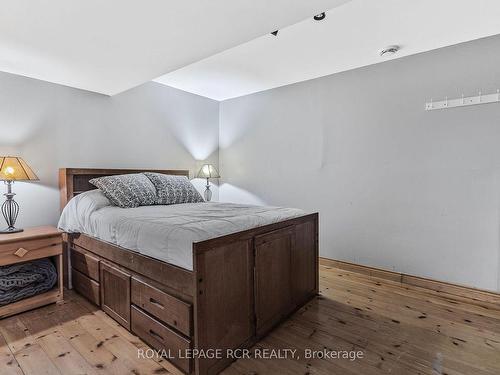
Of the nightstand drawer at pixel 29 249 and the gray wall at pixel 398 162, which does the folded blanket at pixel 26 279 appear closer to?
the nightstand drawer at pixel 29 249

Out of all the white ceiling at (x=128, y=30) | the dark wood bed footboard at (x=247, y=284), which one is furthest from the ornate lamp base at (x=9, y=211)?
the dark wood bed footboard at (x=247, y=284)

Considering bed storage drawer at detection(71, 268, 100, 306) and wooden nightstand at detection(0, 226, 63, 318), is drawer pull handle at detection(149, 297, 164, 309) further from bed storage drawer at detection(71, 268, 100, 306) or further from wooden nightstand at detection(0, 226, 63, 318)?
wooden nightstand at detection(0, 226, 63, 318)

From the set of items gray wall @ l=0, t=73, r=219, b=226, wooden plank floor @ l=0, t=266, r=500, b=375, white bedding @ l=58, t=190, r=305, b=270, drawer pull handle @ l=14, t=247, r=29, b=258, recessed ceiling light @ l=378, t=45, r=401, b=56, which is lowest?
wooden plank floor @ l=0, t=266, r=500, b=375

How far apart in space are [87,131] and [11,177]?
0.96 meters

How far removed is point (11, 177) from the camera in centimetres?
224

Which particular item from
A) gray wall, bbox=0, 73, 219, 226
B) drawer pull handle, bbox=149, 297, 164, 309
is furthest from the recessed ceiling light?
drawer pull handle, bbox=149, 297, 164, 309

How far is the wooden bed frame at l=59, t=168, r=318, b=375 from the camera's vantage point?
4.88ft

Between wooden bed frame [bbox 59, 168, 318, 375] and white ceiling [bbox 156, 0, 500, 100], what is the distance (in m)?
1.54

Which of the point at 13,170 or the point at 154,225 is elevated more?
the point at 13,170

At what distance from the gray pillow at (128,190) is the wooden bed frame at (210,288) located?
402 millimetres

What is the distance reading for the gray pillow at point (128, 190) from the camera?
8.12 ft

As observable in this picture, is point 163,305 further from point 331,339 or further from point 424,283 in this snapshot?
point 424,283

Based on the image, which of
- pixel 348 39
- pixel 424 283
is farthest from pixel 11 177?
pixel 424 283

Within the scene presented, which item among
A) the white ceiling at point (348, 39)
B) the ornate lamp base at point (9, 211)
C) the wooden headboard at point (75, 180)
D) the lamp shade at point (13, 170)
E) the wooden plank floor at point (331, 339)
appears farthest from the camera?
the wooden headboard at point (75, 180)
